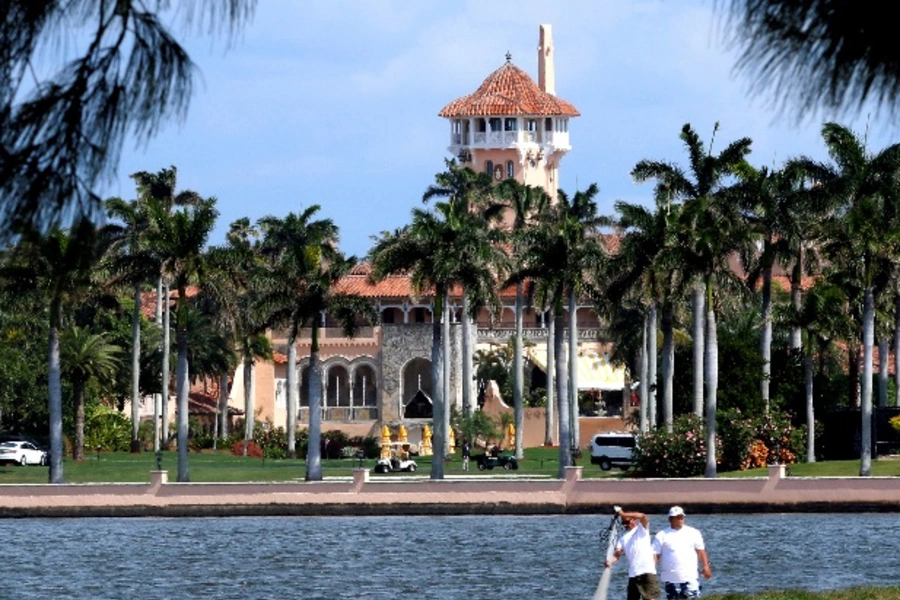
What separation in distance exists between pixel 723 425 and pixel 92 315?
51479 millimetres

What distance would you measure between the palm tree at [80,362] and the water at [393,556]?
21.5 metres

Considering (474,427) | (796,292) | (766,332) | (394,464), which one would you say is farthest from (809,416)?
(474,427)

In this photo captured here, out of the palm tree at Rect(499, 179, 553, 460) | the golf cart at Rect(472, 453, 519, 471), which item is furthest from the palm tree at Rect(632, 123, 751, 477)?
the palm tree at Rect(499, 179, 553, 460)

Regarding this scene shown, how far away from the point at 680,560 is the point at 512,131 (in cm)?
12065

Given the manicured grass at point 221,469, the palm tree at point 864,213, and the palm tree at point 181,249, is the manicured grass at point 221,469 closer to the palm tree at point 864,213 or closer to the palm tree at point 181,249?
the palm tree at point 181,249

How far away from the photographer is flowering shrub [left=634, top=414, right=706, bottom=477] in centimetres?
7306

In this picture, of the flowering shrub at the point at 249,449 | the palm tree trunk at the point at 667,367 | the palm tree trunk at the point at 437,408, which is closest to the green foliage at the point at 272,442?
the flowering shrub at the point at 249,449

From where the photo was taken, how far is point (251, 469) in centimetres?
8644

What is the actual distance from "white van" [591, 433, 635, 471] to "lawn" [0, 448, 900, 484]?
2.08ft

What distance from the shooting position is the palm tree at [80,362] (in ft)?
305

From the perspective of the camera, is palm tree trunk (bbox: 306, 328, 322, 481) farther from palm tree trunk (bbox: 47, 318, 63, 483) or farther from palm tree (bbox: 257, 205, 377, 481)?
palm tree trunk (bbox: 47, 318, 63, 483)

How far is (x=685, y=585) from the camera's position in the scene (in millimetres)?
28891

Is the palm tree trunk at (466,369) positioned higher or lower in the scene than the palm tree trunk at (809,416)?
higher

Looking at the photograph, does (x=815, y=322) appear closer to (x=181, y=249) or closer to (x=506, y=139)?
(x=181, y=249)
